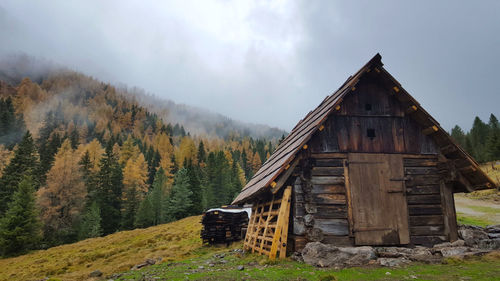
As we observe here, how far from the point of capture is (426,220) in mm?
11711

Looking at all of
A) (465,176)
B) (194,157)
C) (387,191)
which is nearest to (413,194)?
(387,191)

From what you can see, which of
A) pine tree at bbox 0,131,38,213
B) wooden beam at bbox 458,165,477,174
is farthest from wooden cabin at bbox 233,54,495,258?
pine tree at bbox 0,131,38,213

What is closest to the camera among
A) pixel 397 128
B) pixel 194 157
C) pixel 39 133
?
pixel 397 128

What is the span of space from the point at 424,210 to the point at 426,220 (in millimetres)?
396

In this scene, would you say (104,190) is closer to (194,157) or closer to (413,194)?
(194,157)

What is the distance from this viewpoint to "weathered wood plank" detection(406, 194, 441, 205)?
11883 millimetres

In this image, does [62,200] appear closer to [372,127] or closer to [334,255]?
[334,255]

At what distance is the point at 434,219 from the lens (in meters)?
11.8

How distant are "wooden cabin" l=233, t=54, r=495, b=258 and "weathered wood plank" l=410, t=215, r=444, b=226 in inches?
1.6

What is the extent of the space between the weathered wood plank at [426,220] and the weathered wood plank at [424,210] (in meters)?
0.16

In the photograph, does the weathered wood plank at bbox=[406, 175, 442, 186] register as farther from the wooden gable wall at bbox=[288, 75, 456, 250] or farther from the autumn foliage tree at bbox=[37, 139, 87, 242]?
the autumn foliage tree at bbox=[37, 139, 87, 242]

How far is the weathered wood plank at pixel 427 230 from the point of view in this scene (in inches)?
456

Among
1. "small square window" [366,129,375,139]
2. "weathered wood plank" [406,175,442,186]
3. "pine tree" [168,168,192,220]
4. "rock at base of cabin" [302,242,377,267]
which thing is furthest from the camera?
"pine tree" [168,168,192,220]

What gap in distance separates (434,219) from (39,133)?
13439 centimetres
